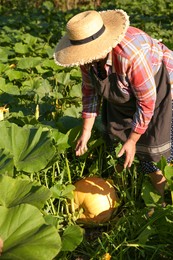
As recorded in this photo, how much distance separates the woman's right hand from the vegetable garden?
0.16 ft

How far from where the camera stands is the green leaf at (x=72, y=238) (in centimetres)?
209

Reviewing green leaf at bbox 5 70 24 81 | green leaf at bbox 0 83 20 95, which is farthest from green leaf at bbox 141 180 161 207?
green leaf at bbox 5 70 24 81

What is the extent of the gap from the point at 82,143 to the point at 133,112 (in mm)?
342

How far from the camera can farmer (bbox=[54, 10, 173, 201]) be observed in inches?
85.8

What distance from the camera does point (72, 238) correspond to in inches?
83.7

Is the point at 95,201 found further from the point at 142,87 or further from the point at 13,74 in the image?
the point at 13,74

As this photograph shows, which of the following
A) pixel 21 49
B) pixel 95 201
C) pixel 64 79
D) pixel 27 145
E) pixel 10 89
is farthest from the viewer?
pixel 21 49

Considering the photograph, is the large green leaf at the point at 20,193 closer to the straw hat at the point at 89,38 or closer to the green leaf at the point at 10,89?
the straw hat at the point at 89,38

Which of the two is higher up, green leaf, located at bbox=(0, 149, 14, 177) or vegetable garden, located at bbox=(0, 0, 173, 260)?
green leaf, located at bbox=(0, 149, 14, 177)

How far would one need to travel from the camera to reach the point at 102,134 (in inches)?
114

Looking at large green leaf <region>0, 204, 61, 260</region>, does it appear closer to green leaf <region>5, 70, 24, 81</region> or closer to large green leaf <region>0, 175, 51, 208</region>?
large green leaf <region>0, 175, 51, 208</region>

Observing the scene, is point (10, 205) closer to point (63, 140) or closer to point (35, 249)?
point (35, 249)

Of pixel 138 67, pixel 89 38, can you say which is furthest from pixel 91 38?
pixel 138 67

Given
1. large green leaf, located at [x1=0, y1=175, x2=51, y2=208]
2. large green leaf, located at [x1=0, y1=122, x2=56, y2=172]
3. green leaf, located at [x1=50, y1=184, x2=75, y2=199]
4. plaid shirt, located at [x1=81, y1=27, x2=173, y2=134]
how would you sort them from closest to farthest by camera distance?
large green leaf, located at [x1=0, y1=175, x2=51, y2=208], plaid shirt, located at [x1=81, y1=27, x2=173, y2=134], large green leaf, located at [x1=0, y1=122, x2=56, y2=172], green leaf, located at [x1=50, y1=184, x2=75, y2=199]
